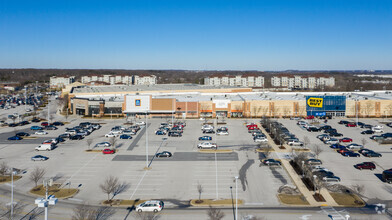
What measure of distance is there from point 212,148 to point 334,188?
13655mm

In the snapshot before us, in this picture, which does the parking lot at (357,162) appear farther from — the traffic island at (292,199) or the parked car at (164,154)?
the parked car at (164,154)

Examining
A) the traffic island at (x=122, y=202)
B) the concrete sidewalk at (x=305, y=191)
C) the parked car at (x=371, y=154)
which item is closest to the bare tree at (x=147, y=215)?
the traffic island at (x=122, y=202)

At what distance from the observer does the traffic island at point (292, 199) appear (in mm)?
19250

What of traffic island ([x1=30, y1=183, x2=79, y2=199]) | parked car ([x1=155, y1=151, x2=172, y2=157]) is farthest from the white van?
parked car ([x1=155, y1=151, x2=172, y2=157])

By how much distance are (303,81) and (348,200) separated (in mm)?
113454

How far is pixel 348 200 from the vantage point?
19625 mm

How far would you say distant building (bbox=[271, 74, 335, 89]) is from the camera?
411ft

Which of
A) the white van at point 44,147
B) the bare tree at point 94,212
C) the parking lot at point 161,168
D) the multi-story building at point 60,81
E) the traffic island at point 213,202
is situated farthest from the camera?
the multi-story building at point 60,81

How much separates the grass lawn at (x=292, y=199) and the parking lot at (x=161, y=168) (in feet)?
1.70

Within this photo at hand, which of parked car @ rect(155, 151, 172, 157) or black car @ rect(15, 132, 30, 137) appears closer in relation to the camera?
parked car @ rect(155, 151, 172, 157)

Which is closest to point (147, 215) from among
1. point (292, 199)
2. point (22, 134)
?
point (292, 199)

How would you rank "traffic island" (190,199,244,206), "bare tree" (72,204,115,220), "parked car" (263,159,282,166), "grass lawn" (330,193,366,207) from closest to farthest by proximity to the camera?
"bare tree" (72,204,115,220), "grass lawn" (330,193,366,207), "traffic island" (190,199,244,206), "parked car" (263,159,282,166)

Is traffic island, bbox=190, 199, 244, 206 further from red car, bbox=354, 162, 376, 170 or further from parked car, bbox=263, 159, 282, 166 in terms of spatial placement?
red car, bbox=354, 162, 376, 170

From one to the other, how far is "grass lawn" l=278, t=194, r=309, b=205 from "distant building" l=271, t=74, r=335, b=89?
108695 mm
